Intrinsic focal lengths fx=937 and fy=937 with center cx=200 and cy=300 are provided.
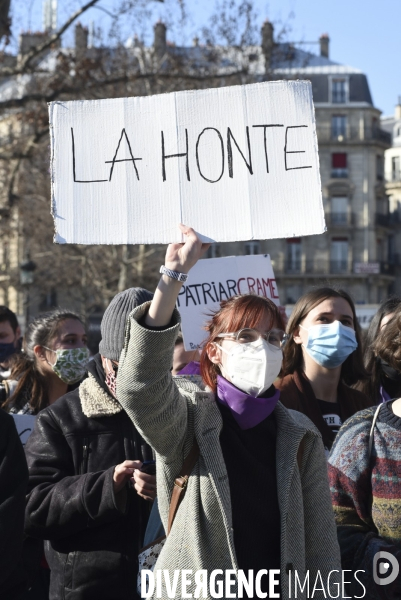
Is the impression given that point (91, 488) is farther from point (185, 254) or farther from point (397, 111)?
point (397, 111)

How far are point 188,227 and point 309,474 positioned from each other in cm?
85

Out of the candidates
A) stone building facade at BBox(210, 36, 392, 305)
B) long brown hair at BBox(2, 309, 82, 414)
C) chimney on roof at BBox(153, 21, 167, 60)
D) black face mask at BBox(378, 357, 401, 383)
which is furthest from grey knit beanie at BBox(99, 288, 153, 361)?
stone building facade at BBox(210, 36, 392, 305)

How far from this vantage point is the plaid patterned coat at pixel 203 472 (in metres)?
2.54

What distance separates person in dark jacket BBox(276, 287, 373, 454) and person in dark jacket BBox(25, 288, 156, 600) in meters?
1.00

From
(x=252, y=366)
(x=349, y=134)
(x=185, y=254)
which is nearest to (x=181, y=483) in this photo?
(x=252, y=366)

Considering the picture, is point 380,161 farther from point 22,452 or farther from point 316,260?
point 22,452

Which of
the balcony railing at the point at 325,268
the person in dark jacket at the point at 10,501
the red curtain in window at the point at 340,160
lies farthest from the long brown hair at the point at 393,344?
the red curtain in window at the point at 340,160

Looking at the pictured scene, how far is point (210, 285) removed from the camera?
18.5ft

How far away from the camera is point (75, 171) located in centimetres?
313

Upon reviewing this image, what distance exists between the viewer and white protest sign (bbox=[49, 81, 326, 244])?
3.04 metres

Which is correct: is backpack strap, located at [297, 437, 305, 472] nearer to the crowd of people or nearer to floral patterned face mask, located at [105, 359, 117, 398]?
the crowd of people

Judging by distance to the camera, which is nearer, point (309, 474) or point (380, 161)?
point (309, 474)

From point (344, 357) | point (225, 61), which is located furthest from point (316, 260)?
point (344, 357)

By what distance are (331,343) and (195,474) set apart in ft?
5.83
